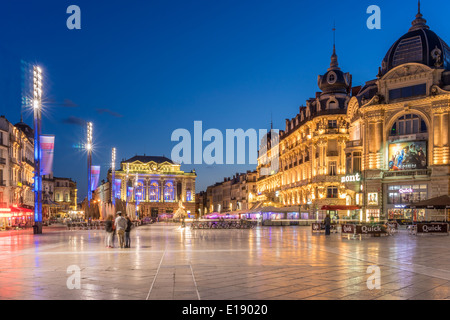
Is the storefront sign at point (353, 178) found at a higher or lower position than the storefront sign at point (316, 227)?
higher

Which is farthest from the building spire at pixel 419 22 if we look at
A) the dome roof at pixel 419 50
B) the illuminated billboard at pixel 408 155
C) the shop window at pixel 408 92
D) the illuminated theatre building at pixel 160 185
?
the illuminated theatre building at pixel 160 185

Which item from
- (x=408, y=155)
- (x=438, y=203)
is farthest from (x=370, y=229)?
(x=408, y=155)

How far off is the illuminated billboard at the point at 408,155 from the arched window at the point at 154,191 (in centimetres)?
10238

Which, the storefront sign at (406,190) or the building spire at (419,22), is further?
the building spire at (419,22)

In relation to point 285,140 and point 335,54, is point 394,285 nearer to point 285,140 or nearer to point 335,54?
point 335,54

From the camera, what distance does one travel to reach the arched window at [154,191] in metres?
142

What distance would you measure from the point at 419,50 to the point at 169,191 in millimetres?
105778

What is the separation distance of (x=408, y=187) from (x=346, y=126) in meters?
16.3

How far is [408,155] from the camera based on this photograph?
47.5 metres

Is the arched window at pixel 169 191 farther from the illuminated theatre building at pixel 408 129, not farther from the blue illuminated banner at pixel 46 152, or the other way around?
the blue illuminated banner at pixel 46 152

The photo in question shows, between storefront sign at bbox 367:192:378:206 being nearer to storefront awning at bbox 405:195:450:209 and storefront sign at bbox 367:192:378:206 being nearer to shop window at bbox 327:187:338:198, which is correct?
shop window at bbox 327:187:338:198

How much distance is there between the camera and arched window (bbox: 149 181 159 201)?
14238cm

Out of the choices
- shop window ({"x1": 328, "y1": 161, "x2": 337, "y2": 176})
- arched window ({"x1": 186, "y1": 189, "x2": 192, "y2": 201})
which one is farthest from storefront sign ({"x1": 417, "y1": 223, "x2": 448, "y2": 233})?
arched window ({"x1": 186, "y1": 189, "x2": 192, "y2": 201})
